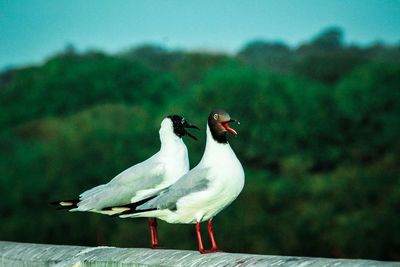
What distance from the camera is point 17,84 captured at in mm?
38125

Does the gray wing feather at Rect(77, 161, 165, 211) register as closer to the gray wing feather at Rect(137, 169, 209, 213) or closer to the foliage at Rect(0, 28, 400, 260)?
the gray wing feather at Rect(137, 169, 209, 213)

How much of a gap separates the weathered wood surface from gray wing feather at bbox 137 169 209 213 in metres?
0.32

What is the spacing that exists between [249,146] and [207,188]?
996 inches

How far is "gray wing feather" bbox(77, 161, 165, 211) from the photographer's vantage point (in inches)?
200

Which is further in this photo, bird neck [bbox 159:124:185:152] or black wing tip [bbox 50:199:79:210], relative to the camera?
black wing tip [bbox 50:199:79:210]

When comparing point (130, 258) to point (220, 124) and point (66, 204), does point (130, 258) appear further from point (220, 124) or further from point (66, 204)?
point (66, 204)

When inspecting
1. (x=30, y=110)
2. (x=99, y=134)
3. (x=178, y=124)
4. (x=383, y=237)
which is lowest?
(x=383, y=237)

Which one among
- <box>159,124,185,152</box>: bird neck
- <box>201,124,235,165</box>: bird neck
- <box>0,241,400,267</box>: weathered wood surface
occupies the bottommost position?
<box>0,241,400,267</box>: weathered wood surface

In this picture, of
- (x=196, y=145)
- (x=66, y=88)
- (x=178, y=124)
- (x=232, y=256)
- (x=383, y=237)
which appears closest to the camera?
(x=232, y=256)

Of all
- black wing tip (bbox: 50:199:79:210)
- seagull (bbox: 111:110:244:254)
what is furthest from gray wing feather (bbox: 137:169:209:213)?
black wing tip (bbox: 50:199:79:210)

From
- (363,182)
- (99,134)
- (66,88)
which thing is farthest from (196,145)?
(66,88)

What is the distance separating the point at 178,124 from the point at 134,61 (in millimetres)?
33432

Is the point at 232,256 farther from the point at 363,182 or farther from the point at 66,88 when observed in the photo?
the point at 66,88

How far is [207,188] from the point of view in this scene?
4.37 m
